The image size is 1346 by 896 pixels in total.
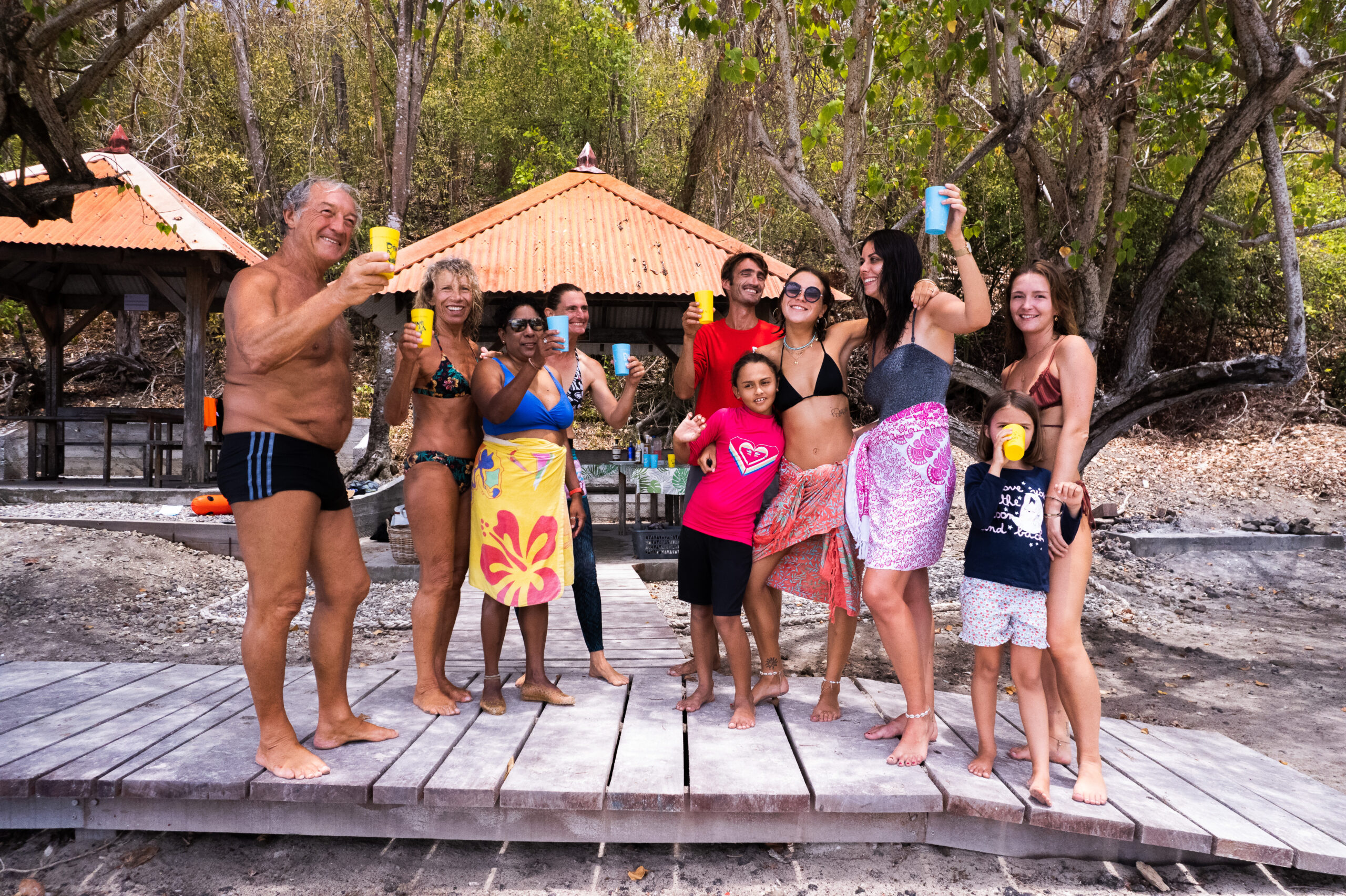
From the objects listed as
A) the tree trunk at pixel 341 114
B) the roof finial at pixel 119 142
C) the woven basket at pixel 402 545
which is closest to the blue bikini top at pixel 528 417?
the woven basket at pixel 402 545

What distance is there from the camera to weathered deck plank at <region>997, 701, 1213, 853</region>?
2750 millimetres

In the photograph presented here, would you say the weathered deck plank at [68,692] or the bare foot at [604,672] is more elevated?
the bare foot at [604,672]

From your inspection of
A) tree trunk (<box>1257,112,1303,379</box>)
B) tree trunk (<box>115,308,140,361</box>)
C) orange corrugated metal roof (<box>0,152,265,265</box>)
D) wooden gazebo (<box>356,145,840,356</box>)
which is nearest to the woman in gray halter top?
tree trunk (<box>1257,112,1303,379</box>)

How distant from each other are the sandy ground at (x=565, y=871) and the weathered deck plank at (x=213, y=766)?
12.3 inches

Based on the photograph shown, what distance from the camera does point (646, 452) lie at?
9570 millimetres

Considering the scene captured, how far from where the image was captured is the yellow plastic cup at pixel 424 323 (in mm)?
3082

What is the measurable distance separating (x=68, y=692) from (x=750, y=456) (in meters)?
3.25

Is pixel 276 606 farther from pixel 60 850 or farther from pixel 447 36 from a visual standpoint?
pixel 447 36

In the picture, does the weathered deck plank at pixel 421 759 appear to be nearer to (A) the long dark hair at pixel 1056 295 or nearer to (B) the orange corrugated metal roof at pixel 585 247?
(A) the long dark hair at pixel 1056 295

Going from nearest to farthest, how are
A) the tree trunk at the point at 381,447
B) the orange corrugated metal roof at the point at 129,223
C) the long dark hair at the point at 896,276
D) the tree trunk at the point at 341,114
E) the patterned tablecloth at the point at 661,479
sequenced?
the long dark hair at the point at 896,276 → the patterned tablecloth at the point at 661,479 → the orange corrugated metal roof at the point at 129,223 → the tree trunk at the point at 381,447 → the tree trunk at the point at 341,114

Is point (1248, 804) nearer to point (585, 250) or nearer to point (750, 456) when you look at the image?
point (750, 456)

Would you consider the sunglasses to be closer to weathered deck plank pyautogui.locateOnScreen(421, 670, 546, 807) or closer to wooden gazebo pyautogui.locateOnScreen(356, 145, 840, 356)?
weathered deck plank pyautogui.locateOnScreen(421, 670, 546, 807)

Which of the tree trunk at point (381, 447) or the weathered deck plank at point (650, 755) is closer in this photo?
the weathered deck plank at point (650, 755)

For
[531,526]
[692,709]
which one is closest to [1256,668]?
[692,709]
